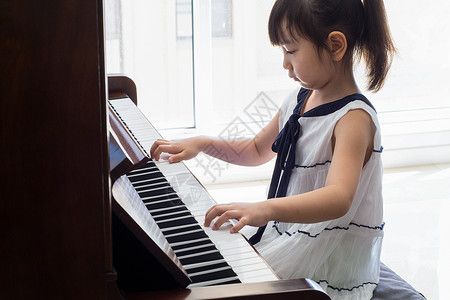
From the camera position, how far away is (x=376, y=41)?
1.58 meters

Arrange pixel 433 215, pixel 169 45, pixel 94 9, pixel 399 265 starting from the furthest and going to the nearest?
pixel 169 45 < pixel 433 215 < pixel 399 265 < pixel 94 9

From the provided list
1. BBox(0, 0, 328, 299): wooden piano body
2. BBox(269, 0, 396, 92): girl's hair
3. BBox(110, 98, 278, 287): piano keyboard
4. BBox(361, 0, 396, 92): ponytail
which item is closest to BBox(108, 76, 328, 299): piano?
BBox(110, 98, 278, 287): piano keyboard

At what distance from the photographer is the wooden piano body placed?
70cm

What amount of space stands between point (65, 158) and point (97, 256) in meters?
0.13

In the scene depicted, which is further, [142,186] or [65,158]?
[142,186]

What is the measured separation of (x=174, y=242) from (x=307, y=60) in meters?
0.66

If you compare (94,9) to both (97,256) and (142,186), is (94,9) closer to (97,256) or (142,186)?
(97,256)

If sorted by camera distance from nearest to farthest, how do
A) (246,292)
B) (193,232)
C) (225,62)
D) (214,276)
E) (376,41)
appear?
1. (246,292)
2. (214,276)
3. (193,232)
4. (376,41)
5. (225,62)

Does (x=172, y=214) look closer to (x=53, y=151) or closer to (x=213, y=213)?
(x=213, y=213)

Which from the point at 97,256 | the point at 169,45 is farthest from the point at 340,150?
the point at 169,45

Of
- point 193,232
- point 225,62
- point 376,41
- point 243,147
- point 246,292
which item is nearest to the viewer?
point 246,292

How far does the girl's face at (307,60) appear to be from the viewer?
1.55 m

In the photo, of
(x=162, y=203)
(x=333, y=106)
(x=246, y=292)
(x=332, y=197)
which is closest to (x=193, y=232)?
(x=162, y=203)

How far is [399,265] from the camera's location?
2613 millimetres
